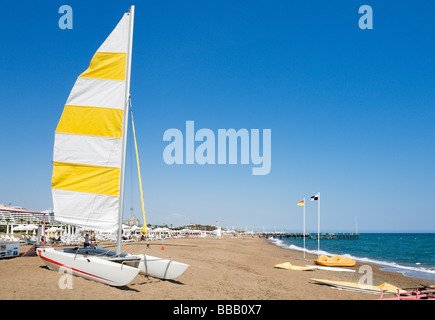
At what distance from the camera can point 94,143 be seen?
1160 centimetres

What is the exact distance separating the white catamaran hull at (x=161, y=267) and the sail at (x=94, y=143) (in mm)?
1861

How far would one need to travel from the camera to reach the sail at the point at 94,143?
11.4 meters

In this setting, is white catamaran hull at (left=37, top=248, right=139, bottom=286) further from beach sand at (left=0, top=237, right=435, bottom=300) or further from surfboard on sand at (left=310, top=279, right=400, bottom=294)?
surfboard on sand at (left=310, top=279, right=400, bottom=294)

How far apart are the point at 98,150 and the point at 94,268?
4288 millimetres

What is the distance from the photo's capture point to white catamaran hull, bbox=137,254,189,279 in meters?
11.1

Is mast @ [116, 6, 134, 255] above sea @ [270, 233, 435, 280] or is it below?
above

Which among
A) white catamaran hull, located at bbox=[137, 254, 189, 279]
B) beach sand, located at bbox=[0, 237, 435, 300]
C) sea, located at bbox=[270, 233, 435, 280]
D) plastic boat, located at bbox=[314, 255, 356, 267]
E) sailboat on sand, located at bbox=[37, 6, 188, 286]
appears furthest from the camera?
sea, located at bbox=[270, 233, 435, 280]

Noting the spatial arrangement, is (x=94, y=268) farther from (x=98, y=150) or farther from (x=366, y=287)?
(x=366, y=287)

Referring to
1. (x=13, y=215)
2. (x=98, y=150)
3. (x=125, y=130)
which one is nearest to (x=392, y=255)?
(x=125, y=130)

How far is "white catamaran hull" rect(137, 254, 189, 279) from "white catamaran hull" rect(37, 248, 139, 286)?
1672mm

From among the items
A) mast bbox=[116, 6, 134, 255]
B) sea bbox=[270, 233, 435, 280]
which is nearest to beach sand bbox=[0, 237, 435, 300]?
mast bbox=[116, 6, 134, 255]
